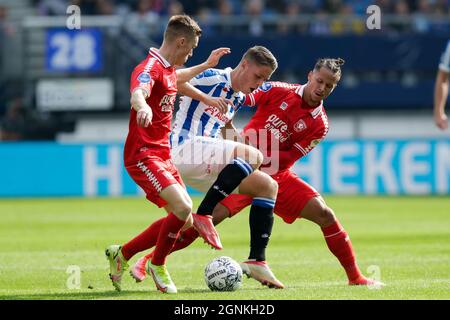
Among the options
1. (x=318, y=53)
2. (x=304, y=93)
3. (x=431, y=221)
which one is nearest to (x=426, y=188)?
(x=318, y=53)

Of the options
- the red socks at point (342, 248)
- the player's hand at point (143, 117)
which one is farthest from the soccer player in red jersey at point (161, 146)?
the red socks at point (342, 248)

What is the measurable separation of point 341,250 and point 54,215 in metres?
9.12

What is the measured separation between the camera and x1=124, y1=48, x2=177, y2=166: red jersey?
798 cm

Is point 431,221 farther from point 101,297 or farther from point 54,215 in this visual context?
point 101,297

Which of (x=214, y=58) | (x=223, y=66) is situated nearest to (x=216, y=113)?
(x=214, y=58)

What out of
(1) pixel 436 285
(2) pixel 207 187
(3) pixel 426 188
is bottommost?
(3) pixel 426 188

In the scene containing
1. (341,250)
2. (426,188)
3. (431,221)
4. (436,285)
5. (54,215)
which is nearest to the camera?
(436,285)

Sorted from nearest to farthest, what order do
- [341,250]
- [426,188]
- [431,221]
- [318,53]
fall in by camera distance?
1. [341,250]
2. [431,221]
3. [426,188]
4. [318,53]

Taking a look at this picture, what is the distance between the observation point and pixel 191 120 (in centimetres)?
857

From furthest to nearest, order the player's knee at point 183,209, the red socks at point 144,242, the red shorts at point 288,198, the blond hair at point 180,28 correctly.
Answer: the red shorts at point 288,198 → the red socks at point 144,242 → the blond hair at point 180,28 → the player's knee at point 183,209

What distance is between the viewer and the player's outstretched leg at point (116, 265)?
823 centimetres

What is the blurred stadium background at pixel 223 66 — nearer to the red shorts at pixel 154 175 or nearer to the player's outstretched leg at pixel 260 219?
the player's outstretched leg at pixel 260 219

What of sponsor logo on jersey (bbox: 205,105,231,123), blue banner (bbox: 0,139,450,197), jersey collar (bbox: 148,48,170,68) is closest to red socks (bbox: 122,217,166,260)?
sponsor logo on jersey (bbox: 205,105,231,123)

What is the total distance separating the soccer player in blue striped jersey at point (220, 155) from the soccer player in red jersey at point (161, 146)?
21 centimetres
